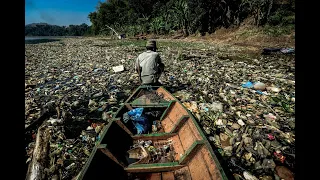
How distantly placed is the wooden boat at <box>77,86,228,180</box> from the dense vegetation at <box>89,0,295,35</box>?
2267cm

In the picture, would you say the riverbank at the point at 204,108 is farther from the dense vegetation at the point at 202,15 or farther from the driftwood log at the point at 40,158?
the dense vegetation at the point at 202,15

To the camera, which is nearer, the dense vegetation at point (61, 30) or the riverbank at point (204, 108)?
the riverbank at point (204, 108)

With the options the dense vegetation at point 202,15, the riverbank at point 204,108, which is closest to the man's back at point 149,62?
the riverbank at point 204,108

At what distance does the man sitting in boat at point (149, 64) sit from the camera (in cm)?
549

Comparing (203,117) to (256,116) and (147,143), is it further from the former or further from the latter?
(147,143)

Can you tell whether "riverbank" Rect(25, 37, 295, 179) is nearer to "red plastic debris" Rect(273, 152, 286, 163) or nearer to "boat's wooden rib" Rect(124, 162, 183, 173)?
"red plastic debris" Rect(273, 152, 286, 163)

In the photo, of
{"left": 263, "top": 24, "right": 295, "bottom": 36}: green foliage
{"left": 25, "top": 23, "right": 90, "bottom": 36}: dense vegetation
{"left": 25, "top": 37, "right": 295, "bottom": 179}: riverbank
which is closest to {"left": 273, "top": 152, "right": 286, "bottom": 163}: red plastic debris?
{"left": 25, "top": 37, "right": 295, "bottom": 179}: riverbank

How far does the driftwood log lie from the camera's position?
288cm

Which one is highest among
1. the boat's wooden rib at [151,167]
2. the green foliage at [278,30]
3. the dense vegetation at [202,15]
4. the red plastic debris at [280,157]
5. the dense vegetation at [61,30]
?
the dense vegetation at [61,30]

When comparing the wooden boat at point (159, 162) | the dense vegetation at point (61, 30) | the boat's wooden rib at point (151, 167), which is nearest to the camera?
the wooden boat at point (159, 162)

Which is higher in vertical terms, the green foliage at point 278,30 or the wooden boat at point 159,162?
the green foliage at point 278,30

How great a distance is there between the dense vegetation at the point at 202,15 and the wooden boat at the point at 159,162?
22674 millimetres

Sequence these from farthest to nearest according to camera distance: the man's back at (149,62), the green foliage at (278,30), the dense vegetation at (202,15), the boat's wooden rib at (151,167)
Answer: the dense vegetation at (202,15), the green foliage at (278,30), the man's back at (149,62), the boat's wooden rib at (151,167)
